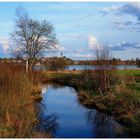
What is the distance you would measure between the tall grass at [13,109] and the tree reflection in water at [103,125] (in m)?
2.66

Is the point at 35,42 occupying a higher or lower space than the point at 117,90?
higher

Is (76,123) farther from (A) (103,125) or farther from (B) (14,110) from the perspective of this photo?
(B) (14,110)

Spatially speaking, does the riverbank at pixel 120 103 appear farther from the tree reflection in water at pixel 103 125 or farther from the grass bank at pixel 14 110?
the grass bank at pixel 14 110

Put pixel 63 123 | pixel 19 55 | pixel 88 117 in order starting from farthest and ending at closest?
pixel 19 55 → pixel 88 117 → pixel 63 123

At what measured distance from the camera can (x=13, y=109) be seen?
13.7m

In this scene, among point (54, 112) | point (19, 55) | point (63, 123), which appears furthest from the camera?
point (19, 55)

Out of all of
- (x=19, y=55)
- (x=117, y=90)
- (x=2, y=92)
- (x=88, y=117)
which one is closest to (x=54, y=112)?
(x=88, y=117)

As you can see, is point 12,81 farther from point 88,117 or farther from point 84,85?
point 84,85

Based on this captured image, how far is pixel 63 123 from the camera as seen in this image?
16.1 m

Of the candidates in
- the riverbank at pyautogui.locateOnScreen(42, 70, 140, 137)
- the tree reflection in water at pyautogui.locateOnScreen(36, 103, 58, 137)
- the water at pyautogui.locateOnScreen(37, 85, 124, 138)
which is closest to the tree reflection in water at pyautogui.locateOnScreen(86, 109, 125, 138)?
the water at pyautogui.locateOnScreen(37, 85, 124, 138)

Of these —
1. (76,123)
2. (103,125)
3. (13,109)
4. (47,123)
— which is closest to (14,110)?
(13,109)

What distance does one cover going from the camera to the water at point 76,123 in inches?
552

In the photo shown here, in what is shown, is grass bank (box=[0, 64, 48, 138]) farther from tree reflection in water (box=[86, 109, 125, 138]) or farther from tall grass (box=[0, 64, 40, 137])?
tree reflection in water (box=[86, 109, 125, 138])

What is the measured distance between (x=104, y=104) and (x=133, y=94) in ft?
6.62
